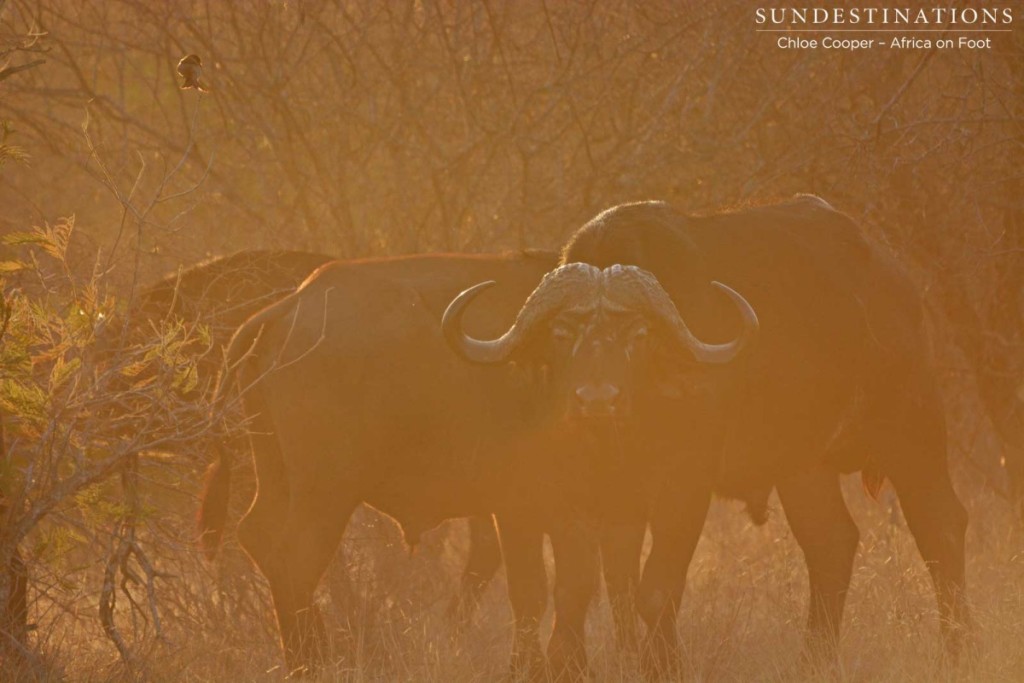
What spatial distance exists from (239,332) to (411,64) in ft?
8.74

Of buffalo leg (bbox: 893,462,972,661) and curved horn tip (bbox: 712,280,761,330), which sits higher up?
curved horn tip (bbox: 712,280,761,330)

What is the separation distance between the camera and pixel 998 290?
9.26m

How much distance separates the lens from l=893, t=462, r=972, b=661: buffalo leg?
292 inches

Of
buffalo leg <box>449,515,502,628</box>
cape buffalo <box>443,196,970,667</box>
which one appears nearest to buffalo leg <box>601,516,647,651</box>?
cape buffalo <box>443,196,970,667</box>

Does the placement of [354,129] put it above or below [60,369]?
above

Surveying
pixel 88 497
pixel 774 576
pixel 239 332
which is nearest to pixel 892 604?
pixel 774 576

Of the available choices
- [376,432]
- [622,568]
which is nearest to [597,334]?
[622,568]

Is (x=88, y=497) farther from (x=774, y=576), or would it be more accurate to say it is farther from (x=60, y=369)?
A: (x=774, y=576)

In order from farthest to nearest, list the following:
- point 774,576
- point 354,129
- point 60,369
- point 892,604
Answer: point 354,129 < point 774,576 < point 892,604 < point 60,369

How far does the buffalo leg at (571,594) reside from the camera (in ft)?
21.3

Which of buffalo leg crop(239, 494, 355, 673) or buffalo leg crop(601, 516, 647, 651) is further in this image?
buffalo leg crop(239, 494, 355, 673)

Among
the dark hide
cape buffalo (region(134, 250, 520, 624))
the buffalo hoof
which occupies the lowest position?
the buffalo hoof

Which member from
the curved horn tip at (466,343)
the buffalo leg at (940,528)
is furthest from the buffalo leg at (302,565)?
the buffalo leg at (940,528)

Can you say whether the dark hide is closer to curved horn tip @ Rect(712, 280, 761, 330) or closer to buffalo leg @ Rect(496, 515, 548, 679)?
curved horn tip @ Rect(712, 280, 761, 330)
